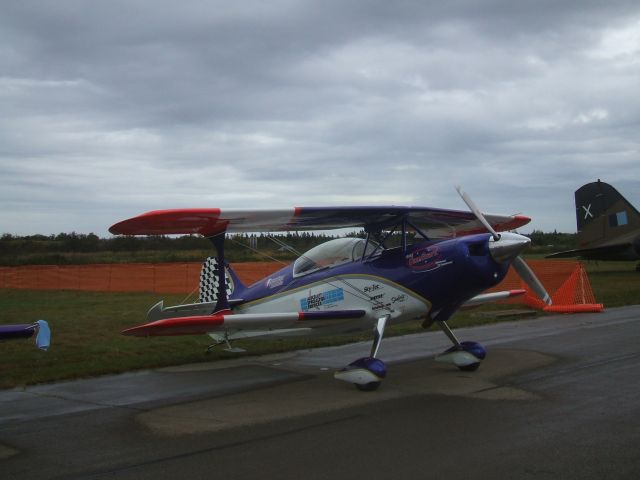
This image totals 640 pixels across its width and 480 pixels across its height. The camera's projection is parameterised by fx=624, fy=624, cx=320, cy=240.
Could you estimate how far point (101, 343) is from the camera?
1297 centimetres

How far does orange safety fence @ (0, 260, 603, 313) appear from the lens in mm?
19594

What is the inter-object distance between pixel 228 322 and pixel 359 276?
211cm

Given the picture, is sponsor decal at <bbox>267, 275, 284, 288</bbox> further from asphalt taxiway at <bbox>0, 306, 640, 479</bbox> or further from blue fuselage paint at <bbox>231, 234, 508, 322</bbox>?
asphalt taxiway at <bbox>0, 306, 640, 479</bbox>

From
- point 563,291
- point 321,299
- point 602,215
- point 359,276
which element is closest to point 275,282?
point 321,299

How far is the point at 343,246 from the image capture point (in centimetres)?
991

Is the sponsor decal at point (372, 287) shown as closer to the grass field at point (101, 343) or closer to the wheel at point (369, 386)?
the wheel at point (369, 386)

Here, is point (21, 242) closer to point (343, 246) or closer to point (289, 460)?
point (343, 246)

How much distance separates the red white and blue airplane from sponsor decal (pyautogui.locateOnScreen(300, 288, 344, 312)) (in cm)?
2

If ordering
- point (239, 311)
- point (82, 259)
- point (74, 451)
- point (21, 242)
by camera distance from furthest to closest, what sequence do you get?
point (21, 242) < point (82, 259) < point (239, 311) < point (74, 451)

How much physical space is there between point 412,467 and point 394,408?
86.9 inches

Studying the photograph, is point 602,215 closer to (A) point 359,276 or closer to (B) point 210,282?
(B) point 210,282

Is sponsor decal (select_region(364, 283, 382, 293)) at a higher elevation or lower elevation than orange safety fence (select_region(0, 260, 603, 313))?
higher

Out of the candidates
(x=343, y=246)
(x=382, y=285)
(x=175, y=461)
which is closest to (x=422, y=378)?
(x=382, y=285)

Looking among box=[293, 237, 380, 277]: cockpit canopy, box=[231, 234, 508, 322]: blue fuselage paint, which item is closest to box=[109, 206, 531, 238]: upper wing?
box=[293, 237, 380, 277]: cockpit canopy
